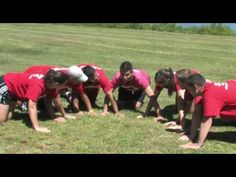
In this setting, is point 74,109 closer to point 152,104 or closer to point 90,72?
point 90,72

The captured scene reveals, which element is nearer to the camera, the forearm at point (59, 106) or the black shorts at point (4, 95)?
the black shorts at point (4, 95)

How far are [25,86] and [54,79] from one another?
561 mm

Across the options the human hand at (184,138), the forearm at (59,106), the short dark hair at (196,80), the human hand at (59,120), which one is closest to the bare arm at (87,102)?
the forearm at (59,106)

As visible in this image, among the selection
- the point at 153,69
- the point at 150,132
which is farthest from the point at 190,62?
the point at 150,132

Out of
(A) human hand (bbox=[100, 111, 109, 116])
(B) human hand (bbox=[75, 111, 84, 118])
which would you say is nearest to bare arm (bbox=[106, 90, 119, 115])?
(A) human hand (bbox=[100, 111, 109, 116])

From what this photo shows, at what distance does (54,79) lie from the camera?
294 inches

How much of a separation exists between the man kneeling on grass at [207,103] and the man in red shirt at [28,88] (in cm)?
191

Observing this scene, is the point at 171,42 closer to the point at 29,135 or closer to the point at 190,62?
the point at 190,62

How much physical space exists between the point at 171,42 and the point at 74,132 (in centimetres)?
1763

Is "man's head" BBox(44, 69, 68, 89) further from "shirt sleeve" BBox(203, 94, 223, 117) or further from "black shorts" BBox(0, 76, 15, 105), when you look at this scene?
"shirt sleeve" BBox(203, 94, 223, 117)

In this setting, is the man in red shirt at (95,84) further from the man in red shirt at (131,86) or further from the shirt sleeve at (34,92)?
the shirt sleeve at (34,92)

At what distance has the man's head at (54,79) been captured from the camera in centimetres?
747

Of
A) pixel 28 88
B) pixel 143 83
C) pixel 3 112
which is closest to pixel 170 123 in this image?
pixel 143 83

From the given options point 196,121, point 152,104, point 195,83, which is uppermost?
point 195,83
